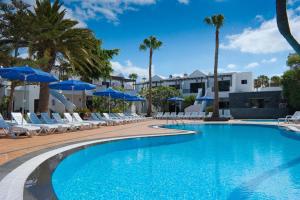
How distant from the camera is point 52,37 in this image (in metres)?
18.6

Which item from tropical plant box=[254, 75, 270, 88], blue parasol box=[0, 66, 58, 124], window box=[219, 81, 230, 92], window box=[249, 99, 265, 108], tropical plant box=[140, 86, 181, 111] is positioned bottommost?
window box=[249, 99, 265, 108]

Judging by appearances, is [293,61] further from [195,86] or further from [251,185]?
[251,185]

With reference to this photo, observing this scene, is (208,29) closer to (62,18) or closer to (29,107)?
(62,18)

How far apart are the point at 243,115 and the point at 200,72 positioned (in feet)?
60.6

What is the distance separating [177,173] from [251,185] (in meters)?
1.76

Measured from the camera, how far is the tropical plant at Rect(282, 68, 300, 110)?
104 ft

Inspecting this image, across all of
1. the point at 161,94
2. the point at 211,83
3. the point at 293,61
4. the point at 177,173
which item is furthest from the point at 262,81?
the point at 177,173

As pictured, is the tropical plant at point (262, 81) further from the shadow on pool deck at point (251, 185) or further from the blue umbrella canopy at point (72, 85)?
the shadow on pool deck at point (251, 185)

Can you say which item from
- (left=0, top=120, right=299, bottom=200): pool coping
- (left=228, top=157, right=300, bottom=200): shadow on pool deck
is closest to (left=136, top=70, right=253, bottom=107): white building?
(left=228, top=157, right=300, bottom=200): shadow on pool deck

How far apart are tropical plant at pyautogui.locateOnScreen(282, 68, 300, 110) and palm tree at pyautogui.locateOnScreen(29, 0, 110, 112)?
22014 mm

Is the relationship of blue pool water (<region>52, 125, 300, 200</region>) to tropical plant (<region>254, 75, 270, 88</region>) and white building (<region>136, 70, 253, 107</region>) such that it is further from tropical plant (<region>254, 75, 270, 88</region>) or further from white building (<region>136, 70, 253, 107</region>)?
tropical plant (<region>254, 75, 270, 88</region>)

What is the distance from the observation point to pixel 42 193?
441 cm

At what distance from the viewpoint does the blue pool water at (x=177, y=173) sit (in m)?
5.58

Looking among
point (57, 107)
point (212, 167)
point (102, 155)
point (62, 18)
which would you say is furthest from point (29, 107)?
point (212, 167)
